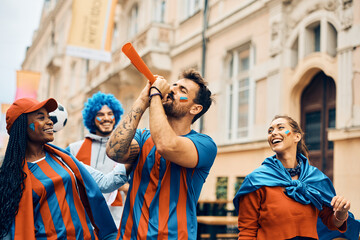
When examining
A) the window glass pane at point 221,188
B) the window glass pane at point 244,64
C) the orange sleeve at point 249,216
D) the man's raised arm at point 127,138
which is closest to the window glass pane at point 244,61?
the window glass pane at point 244,64

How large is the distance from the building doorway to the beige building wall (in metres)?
0.18

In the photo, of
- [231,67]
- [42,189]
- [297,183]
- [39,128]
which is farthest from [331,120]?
[42,189]

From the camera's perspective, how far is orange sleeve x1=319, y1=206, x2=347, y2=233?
134 inches

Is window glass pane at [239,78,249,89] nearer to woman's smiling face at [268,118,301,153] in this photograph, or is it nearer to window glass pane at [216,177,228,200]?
window glass pane at [216,177,228,200]

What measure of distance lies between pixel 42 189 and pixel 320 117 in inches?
293

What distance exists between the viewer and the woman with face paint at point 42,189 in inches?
107

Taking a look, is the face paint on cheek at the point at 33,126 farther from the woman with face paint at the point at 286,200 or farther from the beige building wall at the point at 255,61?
the beige building wall at the point at 255,61

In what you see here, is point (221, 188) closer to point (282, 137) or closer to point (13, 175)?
point (282, 137)

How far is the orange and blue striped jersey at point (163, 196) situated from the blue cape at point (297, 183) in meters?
0.47

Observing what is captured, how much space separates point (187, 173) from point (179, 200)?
17cm

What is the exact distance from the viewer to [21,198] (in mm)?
2736

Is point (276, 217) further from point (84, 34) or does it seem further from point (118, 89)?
point (118, 89)

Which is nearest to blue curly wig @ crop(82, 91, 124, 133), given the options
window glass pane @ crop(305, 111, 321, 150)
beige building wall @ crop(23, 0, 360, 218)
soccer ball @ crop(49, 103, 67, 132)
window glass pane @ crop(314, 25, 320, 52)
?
beige building wall @ crop(23, 0, 360, 218)

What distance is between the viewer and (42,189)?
2.80m
